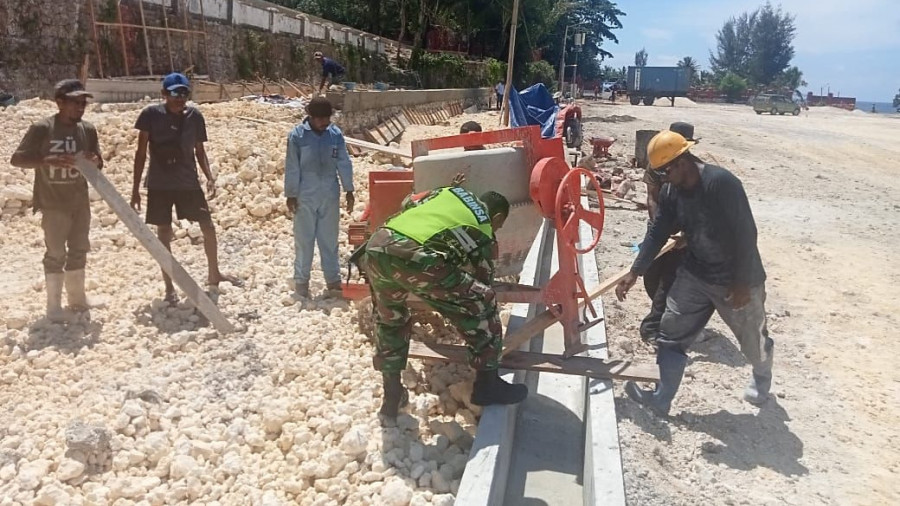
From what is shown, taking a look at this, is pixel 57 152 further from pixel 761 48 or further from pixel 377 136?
pixel 761 48

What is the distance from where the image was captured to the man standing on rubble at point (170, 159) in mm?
4453

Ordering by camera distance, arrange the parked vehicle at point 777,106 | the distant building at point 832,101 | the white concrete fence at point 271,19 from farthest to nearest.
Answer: the distant building at point 832,101
the parked vehicle at point 777,106
the white concrete fence at point 271,19

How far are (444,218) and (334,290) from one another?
223cm

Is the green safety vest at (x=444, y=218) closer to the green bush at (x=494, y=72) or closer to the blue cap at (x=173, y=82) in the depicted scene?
the blue cap at (x=173, y=82)

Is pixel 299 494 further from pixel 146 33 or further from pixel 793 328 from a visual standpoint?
pixel 146 33

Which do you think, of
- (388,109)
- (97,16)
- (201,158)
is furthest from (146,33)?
(201,158)

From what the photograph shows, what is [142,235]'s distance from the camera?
160 inches

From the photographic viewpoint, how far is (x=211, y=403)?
11.2ft

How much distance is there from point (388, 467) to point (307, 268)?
7.21 ft

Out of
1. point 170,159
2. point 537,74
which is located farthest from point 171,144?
point 537,74

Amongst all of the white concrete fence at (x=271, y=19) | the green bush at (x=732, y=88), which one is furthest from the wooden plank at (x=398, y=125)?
the green bush at (x=732, y=88)

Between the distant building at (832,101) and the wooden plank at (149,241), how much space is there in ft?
206

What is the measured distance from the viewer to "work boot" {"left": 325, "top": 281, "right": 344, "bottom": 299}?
16.0 ft

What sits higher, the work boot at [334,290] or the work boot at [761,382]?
the work boot at [334,290]
